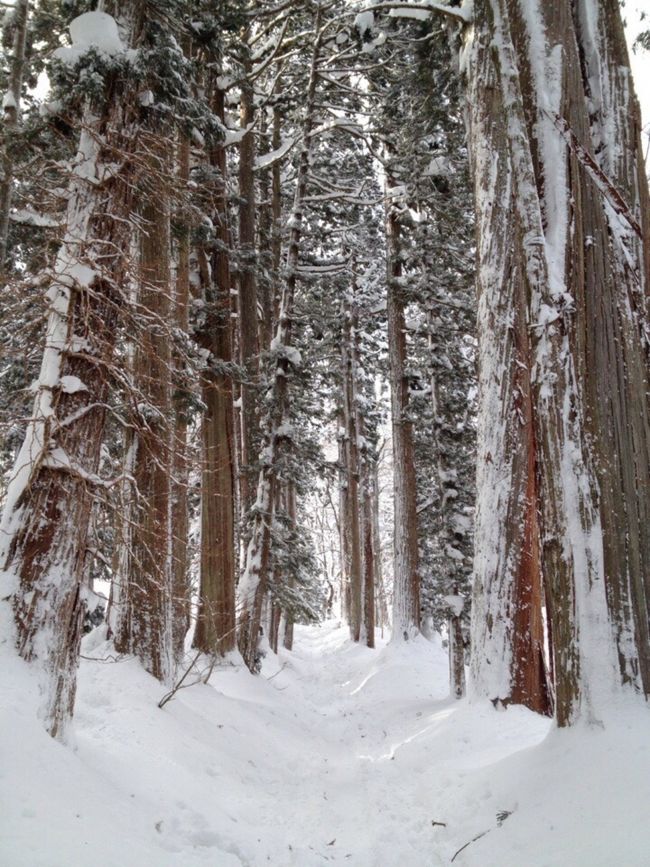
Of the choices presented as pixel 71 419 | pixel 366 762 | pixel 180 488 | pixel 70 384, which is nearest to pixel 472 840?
pixel 366 762

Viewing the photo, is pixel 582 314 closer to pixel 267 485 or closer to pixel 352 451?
pixel 267 485

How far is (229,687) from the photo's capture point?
26.7ft

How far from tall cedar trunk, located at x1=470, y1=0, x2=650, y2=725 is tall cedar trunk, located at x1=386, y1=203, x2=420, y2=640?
8.14 meters

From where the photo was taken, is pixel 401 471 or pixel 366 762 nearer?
pixel 366 762

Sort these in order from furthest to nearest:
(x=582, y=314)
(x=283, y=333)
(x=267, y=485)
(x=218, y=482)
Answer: (x=283, y=333)
(x=267, y=485)
(x=218, y=482)
(x=582, y=314)

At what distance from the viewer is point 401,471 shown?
12492 millimetres

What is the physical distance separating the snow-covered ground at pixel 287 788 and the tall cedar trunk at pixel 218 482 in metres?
1.48

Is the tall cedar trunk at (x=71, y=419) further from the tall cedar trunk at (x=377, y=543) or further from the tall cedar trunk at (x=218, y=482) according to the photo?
the tall cedar trunk at (x=377, y=543)

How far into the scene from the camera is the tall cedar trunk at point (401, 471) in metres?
12.4

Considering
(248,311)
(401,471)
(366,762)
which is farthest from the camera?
(401,471)

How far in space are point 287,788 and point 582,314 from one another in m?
Answer: 4.83

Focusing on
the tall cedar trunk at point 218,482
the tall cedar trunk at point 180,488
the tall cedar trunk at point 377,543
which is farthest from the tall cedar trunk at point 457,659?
the tall cedar trunk at point 377,543

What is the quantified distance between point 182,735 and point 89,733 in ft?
3.58

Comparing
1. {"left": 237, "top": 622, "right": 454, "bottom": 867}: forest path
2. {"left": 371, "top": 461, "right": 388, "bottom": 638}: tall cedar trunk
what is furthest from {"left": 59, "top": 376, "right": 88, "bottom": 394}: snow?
{"left": 371, "top": 461, "right": 388, "bottom": 638}: tall cedar trunk
